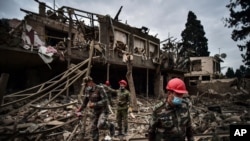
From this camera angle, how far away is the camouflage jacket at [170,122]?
4.07 m

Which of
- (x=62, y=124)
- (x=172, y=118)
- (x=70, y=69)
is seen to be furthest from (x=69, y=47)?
(x=172, y=118)

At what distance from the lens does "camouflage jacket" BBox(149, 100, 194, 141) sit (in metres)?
4.07

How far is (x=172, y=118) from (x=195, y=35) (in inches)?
1602

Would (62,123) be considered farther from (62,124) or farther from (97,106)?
(97,106)

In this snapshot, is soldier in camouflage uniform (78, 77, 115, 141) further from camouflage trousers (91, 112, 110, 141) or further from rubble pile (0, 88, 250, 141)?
rubble pile (0, 88, 250, 141)

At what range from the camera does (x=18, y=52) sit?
14.2 metres

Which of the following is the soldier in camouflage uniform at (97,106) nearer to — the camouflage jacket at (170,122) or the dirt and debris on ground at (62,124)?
the dirt and debris on ground at (62,124)

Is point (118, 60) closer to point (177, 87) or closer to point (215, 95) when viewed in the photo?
point (215, 95)

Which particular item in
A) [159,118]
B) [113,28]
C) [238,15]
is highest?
[238,15]

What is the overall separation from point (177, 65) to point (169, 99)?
24.7 metres

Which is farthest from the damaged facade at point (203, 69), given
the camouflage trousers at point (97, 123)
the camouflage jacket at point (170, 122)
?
the camouflage jacket at point (170, 122)

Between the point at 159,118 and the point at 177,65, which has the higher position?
the point at 177,65

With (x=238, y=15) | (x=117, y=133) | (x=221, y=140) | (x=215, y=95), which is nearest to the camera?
(x=221, y=140)

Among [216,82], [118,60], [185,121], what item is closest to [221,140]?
[185,121]
